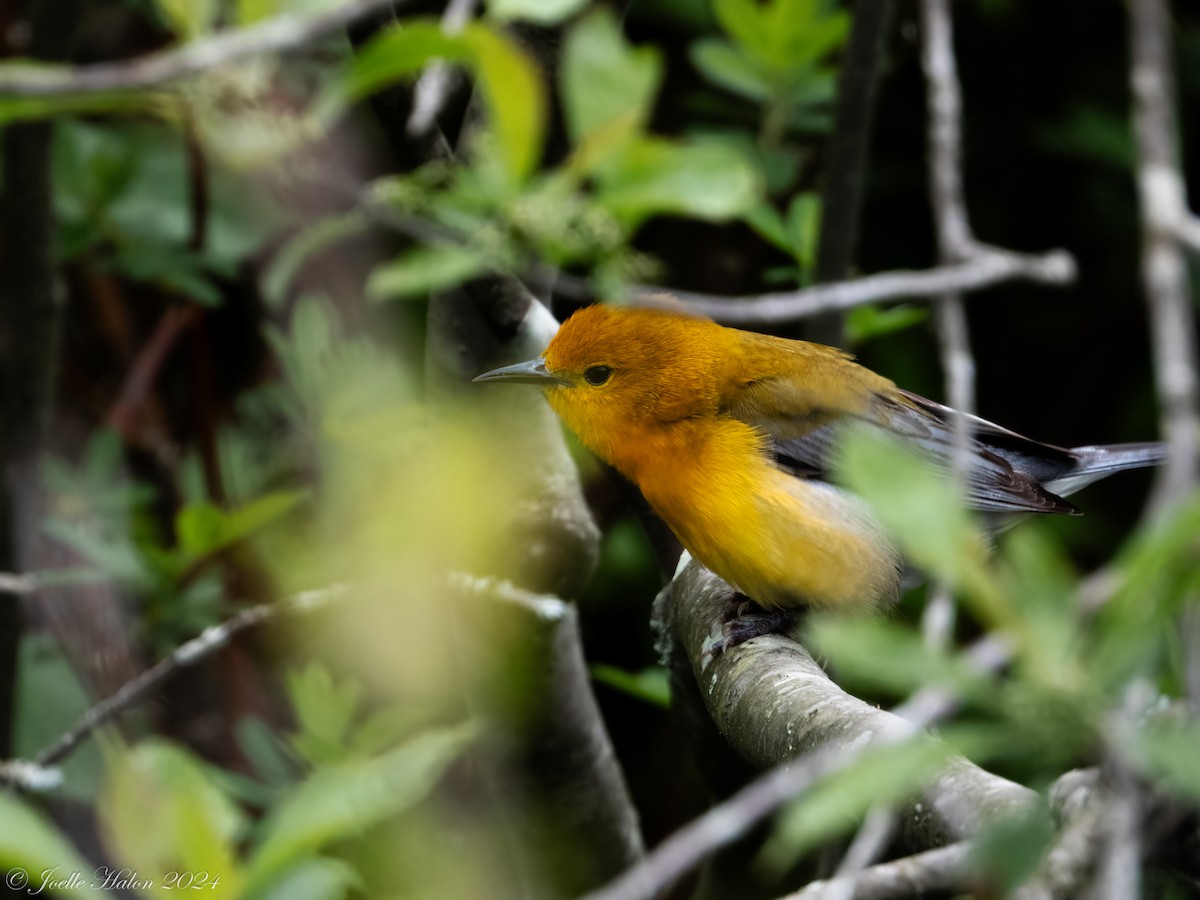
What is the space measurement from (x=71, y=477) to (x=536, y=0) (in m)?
3.03

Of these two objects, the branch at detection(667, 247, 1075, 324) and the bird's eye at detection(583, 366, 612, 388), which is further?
the bird's eye at detection(583, 366, 612, 388)

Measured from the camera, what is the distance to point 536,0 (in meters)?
1.81

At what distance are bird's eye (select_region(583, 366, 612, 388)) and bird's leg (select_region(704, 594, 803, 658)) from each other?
74cm

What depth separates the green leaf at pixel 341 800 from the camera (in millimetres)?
1723

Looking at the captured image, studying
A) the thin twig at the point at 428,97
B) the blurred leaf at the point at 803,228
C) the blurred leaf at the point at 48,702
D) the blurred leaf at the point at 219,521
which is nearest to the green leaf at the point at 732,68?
the blurred leaf at the point at 803,228

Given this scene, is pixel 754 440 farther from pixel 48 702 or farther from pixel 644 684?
pixel 48 702

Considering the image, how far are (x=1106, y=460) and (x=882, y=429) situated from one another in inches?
33.7

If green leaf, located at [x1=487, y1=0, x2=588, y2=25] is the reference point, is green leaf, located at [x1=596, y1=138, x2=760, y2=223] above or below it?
below

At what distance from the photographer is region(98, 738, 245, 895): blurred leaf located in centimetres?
186

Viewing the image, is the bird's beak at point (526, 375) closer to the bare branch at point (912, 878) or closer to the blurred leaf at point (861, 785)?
the bare branch at point (912, 878)

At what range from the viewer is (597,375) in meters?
3.92

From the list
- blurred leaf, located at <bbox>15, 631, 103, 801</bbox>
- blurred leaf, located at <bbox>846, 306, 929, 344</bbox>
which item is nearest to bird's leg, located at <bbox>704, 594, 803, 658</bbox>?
blurred leaf, located at <bbox>846, 306, 929, 344</bbox>

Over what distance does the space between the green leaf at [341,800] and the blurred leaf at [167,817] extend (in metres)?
0.09

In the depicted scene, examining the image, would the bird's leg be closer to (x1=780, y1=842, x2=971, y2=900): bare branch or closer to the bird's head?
the bird's head
